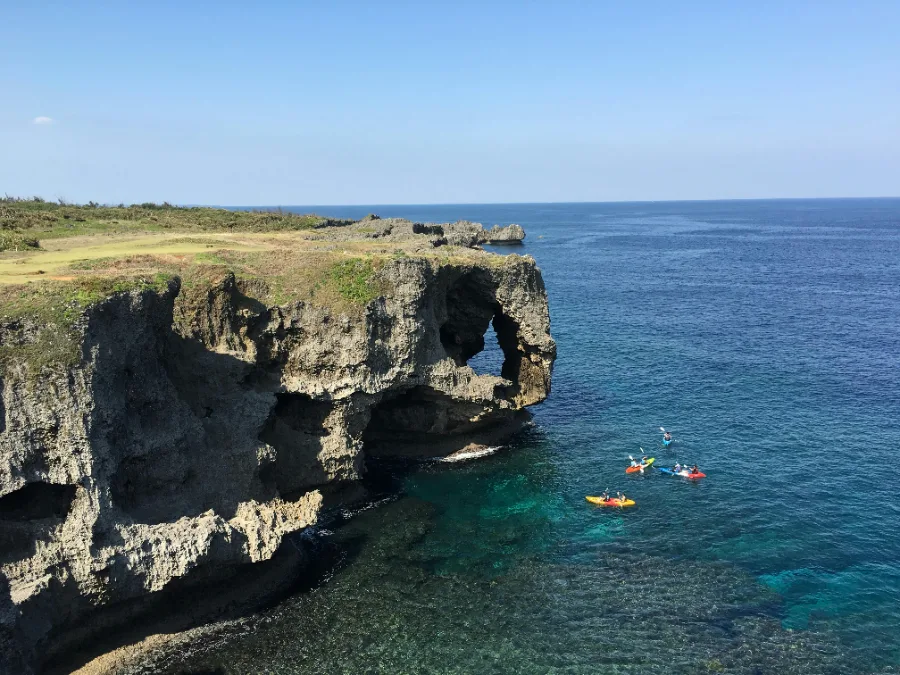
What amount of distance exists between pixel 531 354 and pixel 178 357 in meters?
26.1

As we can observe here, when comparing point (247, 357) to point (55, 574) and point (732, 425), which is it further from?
point (732, 425)

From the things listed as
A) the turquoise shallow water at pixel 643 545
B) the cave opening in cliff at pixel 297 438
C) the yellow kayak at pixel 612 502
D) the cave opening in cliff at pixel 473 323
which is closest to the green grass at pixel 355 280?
the cave opening in cliff at pixel 297 438

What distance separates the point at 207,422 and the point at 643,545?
24644 mm

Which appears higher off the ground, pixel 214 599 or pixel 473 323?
pixel 473 323

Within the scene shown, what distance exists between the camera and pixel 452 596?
3106cm

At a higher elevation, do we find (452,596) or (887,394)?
(887,394)

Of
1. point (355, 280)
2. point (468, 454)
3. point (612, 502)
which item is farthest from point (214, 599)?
point (612, 502)

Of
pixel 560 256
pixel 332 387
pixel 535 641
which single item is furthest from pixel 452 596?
pixel 560 256

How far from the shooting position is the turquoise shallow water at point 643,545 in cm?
2759

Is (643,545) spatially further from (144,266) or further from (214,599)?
(144,266)

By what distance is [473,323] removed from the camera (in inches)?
2055

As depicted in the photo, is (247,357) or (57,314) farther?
(247,357)

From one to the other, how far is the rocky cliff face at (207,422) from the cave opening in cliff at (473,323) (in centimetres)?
48

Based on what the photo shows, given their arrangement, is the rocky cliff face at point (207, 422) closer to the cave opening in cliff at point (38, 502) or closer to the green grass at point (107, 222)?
the cave opening in cliff at point (38, 502)
